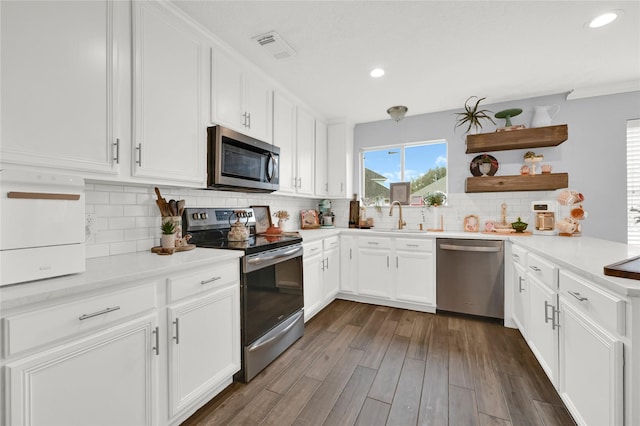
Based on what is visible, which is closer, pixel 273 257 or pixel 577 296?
pixel 577 296

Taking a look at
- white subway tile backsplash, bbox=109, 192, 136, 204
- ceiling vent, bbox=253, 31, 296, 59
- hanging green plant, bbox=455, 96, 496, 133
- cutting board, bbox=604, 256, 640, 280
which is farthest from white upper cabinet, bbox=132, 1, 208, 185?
hanging green plant, bbox=455, 96, 496, 133

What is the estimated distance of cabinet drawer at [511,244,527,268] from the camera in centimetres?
235

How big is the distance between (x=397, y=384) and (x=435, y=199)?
2.36 meters

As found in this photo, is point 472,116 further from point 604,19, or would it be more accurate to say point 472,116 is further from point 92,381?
point 92,381

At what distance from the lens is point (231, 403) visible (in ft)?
5.50

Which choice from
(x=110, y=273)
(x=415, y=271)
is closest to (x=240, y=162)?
(x=110, y=273)

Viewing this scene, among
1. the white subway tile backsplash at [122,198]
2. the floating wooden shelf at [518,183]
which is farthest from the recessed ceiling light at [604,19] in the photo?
the white subway tile backsplash at [122,198]

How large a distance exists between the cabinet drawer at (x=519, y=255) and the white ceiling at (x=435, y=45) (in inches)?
65.8

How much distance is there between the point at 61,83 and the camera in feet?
4.10

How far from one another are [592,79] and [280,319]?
3804mm

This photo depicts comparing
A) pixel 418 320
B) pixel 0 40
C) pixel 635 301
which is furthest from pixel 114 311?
pixel 418 320

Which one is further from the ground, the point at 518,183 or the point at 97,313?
the point at 518,183

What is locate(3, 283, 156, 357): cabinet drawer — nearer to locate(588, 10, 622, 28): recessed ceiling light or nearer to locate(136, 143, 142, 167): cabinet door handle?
locate(136, 143, 142, 167): cabinet door handle

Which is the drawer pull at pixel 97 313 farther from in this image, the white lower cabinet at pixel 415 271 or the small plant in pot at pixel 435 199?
the small plant in pot at pixel 435 199
